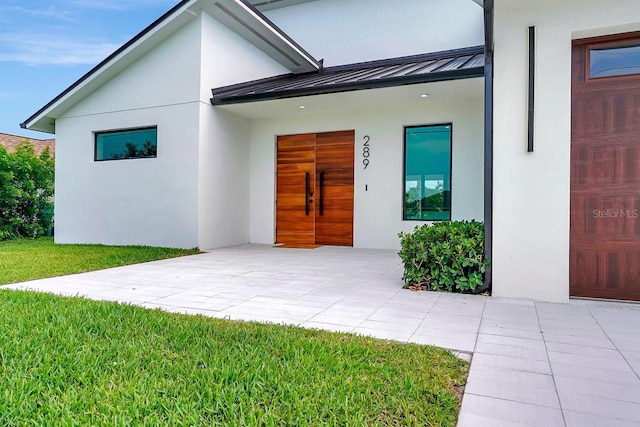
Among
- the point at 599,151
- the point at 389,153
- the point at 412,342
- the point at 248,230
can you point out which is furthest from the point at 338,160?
the point at 412,342

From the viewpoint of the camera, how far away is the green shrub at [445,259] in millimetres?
4258

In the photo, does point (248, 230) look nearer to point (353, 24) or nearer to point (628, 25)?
point (353, 24)

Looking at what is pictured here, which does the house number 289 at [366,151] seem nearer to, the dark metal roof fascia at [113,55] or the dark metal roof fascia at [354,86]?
the dark metal roof fascia at [354,86]

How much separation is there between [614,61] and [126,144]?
28.3ft

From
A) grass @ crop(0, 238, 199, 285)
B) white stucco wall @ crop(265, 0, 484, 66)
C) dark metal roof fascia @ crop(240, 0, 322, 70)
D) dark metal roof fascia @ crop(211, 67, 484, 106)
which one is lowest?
grass @ crop(0, 238, 199, 285)

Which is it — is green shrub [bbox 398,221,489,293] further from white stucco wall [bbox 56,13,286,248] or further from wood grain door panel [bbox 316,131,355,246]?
white stucco wall [bbox 56,13,286,248]

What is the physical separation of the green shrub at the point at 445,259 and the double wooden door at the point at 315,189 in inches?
158

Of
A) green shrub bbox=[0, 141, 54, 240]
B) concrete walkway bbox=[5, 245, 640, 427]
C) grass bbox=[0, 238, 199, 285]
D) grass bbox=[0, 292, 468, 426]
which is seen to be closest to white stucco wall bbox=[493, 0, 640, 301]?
concrete walkway bbox=[5, 245, 640, 427]

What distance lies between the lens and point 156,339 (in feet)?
8.68

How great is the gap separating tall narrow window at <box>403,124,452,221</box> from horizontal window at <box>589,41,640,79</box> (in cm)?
372

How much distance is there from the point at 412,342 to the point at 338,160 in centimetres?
628

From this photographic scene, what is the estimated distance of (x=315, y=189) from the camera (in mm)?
8891

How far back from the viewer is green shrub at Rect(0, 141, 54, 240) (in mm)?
9516

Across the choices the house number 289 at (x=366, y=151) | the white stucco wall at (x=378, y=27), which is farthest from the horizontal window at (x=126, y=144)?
the white stucco wall at (x=378, y=27)
